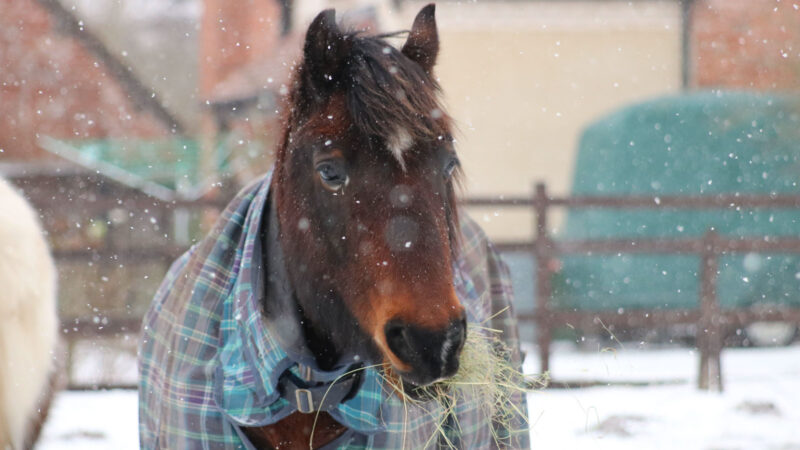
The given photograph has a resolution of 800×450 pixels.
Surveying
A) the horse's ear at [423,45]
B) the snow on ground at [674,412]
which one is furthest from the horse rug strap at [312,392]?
the snow on ground at [674,412]

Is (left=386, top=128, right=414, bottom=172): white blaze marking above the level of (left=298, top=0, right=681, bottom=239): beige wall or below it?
below

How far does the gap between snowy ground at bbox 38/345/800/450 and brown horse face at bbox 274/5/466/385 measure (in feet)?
6.99

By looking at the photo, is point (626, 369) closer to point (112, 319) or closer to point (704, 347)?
point (704, 347)

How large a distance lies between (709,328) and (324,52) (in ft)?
16.8

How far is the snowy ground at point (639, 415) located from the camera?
4.37 meters

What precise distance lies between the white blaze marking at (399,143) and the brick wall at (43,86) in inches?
588

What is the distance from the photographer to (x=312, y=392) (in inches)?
71.4

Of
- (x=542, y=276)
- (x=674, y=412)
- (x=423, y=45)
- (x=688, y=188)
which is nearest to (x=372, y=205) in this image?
(x=423, y=45)

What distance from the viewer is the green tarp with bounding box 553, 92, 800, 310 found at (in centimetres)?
918

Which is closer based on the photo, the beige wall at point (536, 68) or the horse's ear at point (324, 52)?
the horse's ear at point (324, 52)

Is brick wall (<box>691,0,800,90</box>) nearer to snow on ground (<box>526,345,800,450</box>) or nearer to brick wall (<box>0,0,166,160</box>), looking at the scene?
snow on ground (<box>526,345,800,450</box>)

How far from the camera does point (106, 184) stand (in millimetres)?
11461

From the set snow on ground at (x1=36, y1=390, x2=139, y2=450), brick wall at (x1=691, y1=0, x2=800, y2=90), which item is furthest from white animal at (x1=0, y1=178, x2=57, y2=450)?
brick wall at (x1=691, y1=0, x2=800, y2=90)

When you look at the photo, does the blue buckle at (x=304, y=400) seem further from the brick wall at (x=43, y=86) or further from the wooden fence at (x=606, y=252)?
the brick wall at (x=43, y=86)
